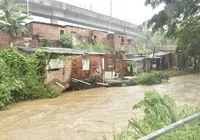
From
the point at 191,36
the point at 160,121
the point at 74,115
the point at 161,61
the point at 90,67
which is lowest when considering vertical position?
the point at 74,115

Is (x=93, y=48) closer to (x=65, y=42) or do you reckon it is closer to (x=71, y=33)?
(x=71, y=33)

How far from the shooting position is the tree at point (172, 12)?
637 inches

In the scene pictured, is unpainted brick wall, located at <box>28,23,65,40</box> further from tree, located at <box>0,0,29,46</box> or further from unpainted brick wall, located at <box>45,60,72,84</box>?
unpainted brick wall, located at <box>45,60,72,84</box>

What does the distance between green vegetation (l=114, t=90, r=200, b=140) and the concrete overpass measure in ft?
75.2

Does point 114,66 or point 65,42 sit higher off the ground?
point 65,42

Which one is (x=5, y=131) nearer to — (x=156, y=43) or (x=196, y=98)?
(x=196, y=98)

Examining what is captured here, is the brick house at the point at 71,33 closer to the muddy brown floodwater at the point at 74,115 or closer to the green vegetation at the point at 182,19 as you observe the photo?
the muddy brown floodwater at the point at 74,115

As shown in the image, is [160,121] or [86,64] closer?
[160,121]

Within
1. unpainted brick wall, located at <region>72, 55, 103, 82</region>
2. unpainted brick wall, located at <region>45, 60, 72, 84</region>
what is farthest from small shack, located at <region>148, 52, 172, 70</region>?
unpainted brick wall, located at <region>45, 60, 72, 84</region>

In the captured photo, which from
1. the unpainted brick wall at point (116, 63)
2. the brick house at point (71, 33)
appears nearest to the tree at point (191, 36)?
the unpainted brick wall at point (116, 63)

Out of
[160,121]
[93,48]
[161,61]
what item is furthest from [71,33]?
[160,121]

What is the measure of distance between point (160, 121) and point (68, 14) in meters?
26.2

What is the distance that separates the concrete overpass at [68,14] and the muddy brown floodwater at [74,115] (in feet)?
47.3

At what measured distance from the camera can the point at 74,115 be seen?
9.73 metres
